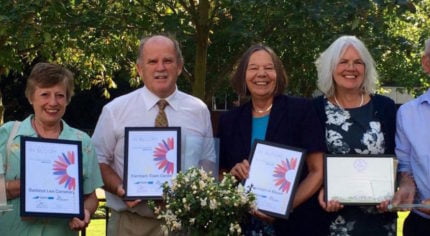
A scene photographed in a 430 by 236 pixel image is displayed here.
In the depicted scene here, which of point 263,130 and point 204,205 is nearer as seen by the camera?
point 204,205

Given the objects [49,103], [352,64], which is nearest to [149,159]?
[49,103]

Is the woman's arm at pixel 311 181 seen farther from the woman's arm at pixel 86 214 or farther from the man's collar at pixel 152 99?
the woman's arm at pixel 86 214

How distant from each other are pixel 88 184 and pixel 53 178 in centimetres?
26

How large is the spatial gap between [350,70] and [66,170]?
2070mm

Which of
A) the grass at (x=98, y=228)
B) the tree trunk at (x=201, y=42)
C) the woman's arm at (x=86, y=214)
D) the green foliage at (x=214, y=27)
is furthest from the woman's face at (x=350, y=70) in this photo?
the grass at (x=98, y=228)

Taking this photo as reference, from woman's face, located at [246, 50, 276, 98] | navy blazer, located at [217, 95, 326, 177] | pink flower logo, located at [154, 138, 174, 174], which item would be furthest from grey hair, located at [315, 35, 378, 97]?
pink flower logo, located at [154, 138, 174, 174]

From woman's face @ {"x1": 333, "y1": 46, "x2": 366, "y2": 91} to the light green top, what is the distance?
1.80m

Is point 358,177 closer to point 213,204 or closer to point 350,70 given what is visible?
point 350,70

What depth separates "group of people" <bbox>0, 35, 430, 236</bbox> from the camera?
5289mm

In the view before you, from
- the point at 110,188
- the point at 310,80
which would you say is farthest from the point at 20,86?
the point at 110,188

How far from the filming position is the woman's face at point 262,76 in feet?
18.1

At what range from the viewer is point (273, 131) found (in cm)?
548

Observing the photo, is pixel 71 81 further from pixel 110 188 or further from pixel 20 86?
pixel 20 86

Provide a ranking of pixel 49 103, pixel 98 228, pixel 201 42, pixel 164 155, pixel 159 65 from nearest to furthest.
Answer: pixel 49 103
pixel 164 155
pixel 159 65
pixel 201 42
pixel 98 228
